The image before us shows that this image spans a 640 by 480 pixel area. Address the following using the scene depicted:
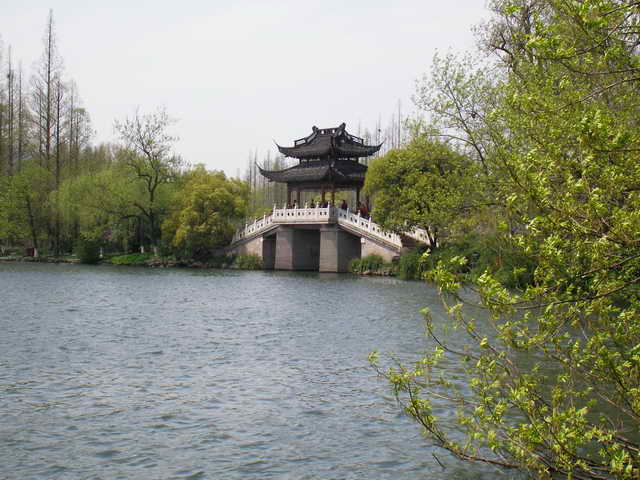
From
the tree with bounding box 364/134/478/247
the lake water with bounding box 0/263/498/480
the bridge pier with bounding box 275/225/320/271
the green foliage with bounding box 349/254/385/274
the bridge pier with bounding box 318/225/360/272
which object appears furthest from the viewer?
the bridge pier with bounding box 275/225/320/271

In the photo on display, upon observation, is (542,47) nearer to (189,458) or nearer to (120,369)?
(189,458)

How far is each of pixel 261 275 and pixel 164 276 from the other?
16.0ft

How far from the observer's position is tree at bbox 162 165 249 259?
130 feet

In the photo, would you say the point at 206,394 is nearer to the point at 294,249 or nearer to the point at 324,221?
the point at 324,221

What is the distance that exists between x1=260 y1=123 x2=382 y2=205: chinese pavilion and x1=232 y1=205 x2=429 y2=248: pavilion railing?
→ 1.21 m

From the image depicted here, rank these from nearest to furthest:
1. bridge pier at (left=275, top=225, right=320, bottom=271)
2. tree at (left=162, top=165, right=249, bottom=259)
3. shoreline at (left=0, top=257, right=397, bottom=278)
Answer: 1. bridge pier at (left=275, top=225, right=320, bottom=271)
2. tree at (left=162, top=165, right=249, bottom=259)
3. shoreline at (left=0, top=257, right=397, bottom=278)

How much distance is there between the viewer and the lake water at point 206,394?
679 centimetres

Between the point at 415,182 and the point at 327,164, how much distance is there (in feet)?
32.4

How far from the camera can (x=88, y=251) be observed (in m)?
42.3

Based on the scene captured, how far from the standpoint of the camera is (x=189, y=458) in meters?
6.92

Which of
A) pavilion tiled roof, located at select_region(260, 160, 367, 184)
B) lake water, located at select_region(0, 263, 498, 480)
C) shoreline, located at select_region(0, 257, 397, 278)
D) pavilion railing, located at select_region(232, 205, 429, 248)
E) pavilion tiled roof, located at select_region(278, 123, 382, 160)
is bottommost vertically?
lake water, located at select_region(0, 263, 498, 480)

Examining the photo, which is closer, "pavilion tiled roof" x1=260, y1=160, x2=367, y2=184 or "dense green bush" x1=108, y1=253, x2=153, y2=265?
"pavilion tiled roof" x1=260, y1=160, x2=367, y2=184

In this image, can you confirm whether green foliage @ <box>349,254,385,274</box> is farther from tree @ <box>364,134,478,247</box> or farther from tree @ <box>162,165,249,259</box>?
tree @ <box>162,165,249,259</box>

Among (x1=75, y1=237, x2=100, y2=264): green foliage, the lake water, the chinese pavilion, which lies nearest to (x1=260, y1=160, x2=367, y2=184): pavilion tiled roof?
the chinese pavilion
